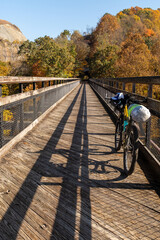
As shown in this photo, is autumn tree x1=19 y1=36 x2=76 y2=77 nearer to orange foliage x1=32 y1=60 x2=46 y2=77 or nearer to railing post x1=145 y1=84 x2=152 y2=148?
orange foliage x1=32 y1=60 x2=46 y2=77

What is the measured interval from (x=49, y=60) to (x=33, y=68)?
8.85 m

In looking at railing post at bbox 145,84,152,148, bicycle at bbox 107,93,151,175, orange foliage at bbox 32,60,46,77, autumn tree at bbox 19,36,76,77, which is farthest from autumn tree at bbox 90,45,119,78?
railing post at bbox 145,84,152,148

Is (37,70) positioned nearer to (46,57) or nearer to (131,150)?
(46,57)

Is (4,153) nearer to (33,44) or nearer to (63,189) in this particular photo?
(63,189)

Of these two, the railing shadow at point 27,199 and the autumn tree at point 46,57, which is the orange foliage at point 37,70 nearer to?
the autumn tree at point 46,57

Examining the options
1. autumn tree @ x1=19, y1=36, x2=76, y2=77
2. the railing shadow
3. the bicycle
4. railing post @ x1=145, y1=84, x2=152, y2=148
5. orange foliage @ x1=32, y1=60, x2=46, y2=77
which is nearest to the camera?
the railing shadow

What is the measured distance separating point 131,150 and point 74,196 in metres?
1.13

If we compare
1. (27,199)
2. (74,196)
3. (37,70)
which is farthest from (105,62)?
(27,199)

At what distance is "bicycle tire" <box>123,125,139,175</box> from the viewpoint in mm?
3070

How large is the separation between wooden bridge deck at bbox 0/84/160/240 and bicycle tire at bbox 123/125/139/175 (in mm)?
187

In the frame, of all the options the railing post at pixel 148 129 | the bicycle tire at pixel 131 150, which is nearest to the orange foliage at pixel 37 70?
the railing post at pixel 148 129

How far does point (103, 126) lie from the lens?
23.1 ft

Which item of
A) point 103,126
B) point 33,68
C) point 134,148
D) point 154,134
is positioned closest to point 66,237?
point 134,148

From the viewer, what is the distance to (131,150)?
11.1 ft
